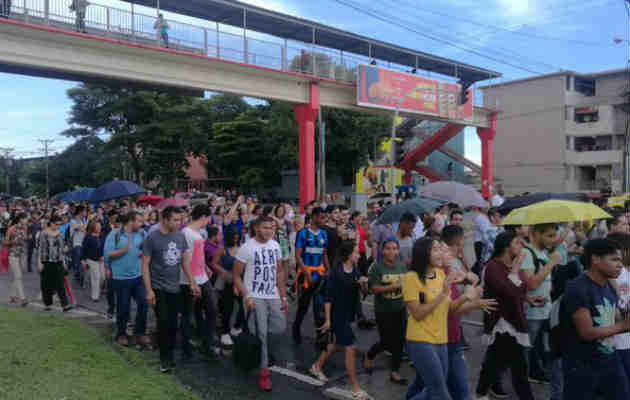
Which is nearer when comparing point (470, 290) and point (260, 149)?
point (470, 290)

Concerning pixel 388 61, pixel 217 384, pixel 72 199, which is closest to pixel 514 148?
pixel 388 61

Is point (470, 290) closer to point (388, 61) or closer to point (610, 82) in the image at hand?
point (388, 61)

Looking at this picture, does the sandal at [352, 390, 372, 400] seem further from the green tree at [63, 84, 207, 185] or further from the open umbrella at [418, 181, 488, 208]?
the green tree at [63, 84, 207, 185]

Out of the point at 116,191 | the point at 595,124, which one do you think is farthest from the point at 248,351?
the point at 595,124

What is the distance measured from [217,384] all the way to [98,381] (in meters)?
1.22

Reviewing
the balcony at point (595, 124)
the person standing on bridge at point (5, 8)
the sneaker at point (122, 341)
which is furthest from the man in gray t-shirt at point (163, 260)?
the balcony at point (595, 124)

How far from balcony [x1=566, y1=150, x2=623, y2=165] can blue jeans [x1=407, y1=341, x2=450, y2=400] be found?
4029cm

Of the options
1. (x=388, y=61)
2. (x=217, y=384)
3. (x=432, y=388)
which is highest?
(x=388, y=61)

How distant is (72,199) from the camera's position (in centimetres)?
1841

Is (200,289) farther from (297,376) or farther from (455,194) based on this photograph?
(455,194)

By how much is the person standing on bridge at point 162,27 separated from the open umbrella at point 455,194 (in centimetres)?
1139

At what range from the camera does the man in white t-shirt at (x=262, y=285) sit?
5312mm

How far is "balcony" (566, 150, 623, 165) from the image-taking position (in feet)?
125

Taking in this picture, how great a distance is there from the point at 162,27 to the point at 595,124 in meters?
34.4
